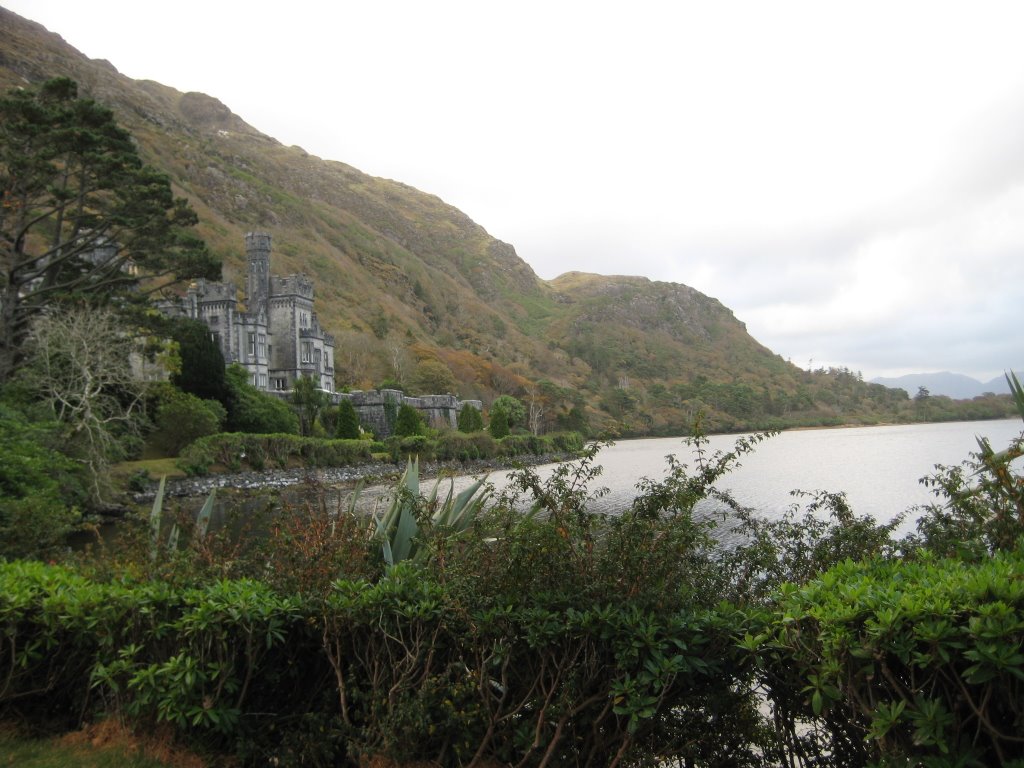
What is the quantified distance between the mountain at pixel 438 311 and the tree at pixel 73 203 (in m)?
41.1

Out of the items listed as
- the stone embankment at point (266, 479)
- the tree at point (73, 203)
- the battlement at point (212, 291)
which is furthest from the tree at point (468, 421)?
the tree at point (73, 203)

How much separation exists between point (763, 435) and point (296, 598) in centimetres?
295

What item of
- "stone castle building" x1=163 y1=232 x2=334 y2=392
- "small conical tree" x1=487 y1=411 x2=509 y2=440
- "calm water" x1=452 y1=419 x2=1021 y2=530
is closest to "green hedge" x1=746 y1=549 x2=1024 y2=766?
"calm water" x1=452 y1=419 x2=1021 y2=530

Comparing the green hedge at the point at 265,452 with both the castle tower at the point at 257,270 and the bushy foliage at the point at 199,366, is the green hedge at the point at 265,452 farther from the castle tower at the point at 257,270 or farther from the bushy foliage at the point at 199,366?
the castle tower at the point at 257,270

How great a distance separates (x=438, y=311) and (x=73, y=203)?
10428 cm

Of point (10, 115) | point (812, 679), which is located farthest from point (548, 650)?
point (10, 115)

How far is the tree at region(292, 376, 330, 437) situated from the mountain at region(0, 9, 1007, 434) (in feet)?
73.3

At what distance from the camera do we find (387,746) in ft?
11.4

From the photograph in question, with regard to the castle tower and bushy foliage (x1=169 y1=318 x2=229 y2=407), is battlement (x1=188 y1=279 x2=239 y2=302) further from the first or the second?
bushy foliage (x1=169 y1=318 x2=229 y2=407)

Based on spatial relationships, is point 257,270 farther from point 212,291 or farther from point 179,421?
point 179,421

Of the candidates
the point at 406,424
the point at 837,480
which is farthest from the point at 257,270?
the point at 837,480

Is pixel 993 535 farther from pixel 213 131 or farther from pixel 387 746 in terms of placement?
pixel 213 131

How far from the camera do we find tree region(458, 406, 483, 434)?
5111cm

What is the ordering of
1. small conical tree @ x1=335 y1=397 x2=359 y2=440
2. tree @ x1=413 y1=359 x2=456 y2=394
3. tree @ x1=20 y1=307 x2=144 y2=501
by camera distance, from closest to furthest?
tree @ x1=20 y1=307 x2=144 y2=501, small conical tree @ x1=335 y1=397 x2=359 y2=440, tree @ x1=413 y1=359 x2=456 y2=394
